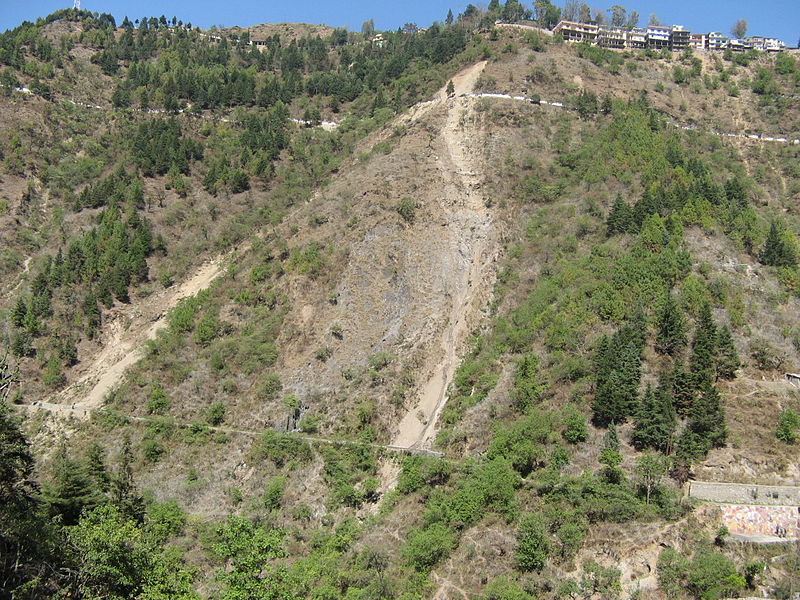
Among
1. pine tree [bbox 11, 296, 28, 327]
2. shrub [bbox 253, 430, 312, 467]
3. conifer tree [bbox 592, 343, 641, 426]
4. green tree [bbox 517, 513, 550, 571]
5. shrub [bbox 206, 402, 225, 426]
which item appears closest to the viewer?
green tree [bbox 517, 513, 550, 571]

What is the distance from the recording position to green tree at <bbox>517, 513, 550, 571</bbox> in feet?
98.1

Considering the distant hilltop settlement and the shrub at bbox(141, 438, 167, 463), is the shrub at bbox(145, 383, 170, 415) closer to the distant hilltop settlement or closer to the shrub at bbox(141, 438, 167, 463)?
the shrub at bbox(141, 438, 167, 463)

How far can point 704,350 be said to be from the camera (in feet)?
123

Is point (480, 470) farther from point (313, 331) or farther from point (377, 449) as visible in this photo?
point (313, 331)

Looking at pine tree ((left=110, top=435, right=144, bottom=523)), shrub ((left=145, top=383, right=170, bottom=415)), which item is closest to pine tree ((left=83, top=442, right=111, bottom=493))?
pine tree ((left=110, top=435, right=144, bottom=523))

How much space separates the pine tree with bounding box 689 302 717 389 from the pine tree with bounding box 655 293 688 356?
0.78 m

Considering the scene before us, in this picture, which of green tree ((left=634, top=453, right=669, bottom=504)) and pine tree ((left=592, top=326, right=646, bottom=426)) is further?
pine tree ((left=592, top=326, right=646, bottom=426))

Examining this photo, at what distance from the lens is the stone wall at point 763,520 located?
29391mm

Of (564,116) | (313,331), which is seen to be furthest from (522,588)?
(564,116)

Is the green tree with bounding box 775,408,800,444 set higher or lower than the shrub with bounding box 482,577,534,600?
higher

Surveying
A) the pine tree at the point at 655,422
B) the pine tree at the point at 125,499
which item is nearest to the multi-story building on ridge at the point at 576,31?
the pine tree at the point at 655,422

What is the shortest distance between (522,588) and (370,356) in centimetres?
2093

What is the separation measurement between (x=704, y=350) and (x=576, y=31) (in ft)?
238

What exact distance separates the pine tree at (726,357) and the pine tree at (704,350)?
343 mm
